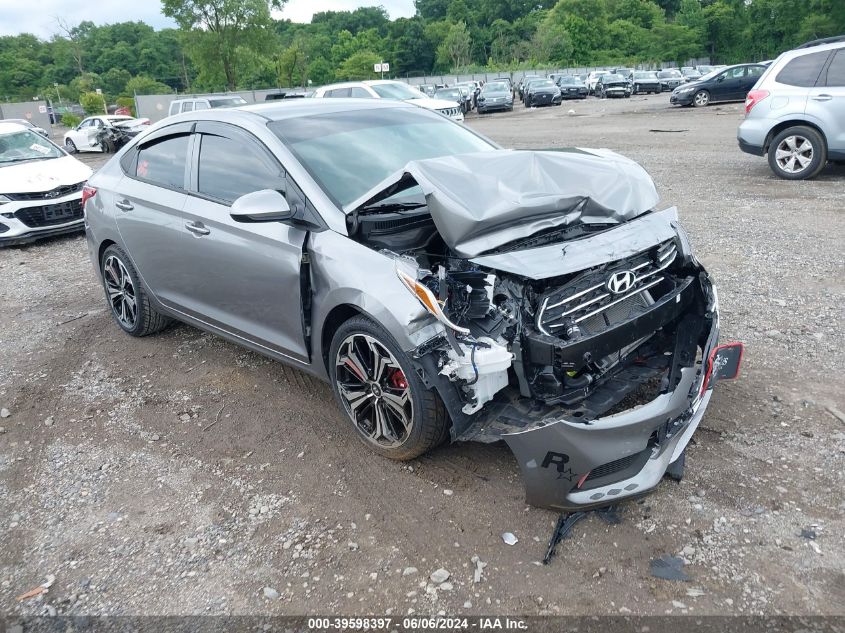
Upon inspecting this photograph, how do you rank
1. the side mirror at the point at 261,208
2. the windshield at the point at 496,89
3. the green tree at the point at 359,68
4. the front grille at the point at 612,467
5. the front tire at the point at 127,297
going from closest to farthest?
the front grille at the point at 612,467 → the side mirror at the point at 261,208 → the front tire at the point at 127,297 → the windshield at the point at 496,89 → the green tree at the point at 359,68

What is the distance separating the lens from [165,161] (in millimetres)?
4918

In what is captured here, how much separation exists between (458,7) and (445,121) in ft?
400

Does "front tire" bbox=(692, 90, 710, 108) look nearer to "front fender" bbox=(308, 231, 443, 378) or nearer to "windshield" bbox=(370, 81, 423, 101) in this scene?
"windshield" bbox=(370, 81, 423, 101)

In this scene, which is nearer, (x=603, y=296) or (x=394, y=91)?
(x=603, y=296)

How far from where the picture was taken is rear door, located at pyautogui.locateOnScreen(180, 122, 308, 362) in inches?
151

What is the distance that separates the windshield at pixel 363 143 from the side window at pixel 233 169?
0.18m

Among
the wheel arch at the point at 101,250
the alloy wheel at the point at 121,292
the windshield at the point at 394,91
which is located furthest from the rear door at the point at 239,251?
the windshield at the point at 394,91

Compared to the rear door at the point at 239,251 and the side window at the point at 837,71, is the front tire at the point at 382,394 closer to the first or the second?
the rear door at the point at 239,251

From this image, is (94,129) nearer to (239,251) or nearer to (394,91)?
(394,91)

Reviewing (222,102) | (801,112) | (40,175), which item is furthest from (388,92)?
(801,112)

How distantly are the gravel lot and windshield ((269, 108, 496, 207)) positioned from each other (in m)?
1.44

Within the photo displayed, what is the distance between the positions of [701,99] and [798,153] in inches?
701

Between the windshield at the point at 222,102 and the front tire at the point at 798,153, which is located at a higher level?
the windshield at the point at 222,102

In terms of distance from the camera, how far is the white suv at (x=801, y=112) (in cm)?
926
